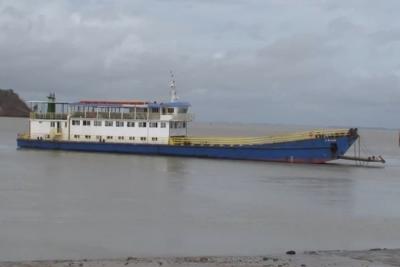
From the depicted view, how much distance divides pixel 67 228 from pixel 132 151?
126 ft

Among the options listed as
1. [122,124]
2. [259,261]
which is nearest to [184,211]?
[259,261]

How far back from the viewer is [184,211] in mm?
25656

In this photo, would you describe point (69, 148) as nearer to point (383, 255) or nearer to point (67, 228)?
point (67, 228)

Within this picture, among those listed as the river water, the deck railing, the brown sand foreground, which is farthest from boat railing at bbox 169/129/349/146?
the brown sand foreground

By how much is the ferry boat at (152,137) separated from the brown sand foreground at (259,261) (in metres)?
40.4

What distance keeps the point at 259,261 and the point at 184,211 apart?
35.9ft

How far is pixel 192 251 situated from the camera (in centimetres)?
1773

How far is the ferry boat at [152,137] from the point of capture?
56.4 m

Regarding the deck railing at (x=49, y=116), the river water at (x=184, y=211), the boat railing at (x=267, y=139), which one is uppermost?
the deck railing at (x=49, y=116)

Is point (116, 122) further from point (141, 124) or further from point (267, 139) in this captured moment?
point (267, 139)

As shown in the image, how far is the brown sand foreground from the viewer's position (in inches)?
565

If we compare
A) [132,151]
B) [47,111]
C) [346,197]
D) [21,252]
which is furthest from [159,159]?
[21,252]

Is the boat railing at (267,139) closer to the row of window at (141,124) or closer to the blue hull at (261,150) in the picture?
the blue hull at (261,150)

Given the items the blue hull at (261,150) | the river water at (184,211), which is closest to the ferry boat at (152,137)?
the blue hull at (261,150)
